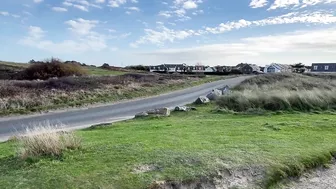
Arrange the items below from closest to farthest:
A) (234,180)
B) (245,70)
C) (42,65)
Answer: (234,180) → (42,65) → (245,70)

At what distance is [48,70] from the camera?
47312 mm

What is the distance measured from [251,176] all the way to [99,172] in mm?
2857

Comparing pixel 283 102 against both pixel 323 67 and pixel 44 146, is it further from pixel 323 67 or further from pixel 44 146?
pixel 323 67

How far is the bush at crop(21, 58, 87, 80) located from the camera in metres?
46.1

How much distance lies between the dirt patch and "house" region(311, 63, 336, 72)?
111 metres

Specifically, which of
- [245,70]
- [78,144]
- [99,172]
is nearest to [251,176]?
[99,172]

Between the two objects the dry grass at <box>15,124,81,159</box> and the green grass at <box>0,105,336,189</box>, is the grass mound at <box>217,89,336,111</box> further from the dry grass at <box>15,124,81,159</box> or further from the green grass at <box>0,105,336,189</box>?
the dry grass at <box>15,124,81,159</box>

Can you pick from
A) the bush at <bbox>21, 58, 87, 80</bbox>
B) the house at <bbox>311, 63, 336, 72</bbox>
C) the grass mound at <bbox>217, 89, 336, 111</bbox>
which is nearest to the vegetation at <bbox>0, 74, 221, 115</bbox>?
the grass mound at <bbox>217, 89, 336, 111</bbox>

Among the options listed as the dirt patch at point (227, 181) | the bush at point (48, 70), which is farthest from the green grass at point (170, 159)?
the bush at point (48, 70)

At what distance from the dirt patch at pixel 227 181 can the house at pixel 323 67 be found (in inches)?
4381

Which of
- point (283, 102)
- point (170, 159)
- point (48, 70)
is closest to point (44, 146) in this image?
point (170, 159)

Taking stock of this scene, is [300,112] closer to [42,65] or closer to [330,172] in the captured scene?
[330,172]

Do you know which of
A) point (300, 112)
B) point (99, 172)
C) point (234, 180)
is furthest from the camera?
point (300, 112)

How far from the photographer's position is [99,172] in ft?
19.4
